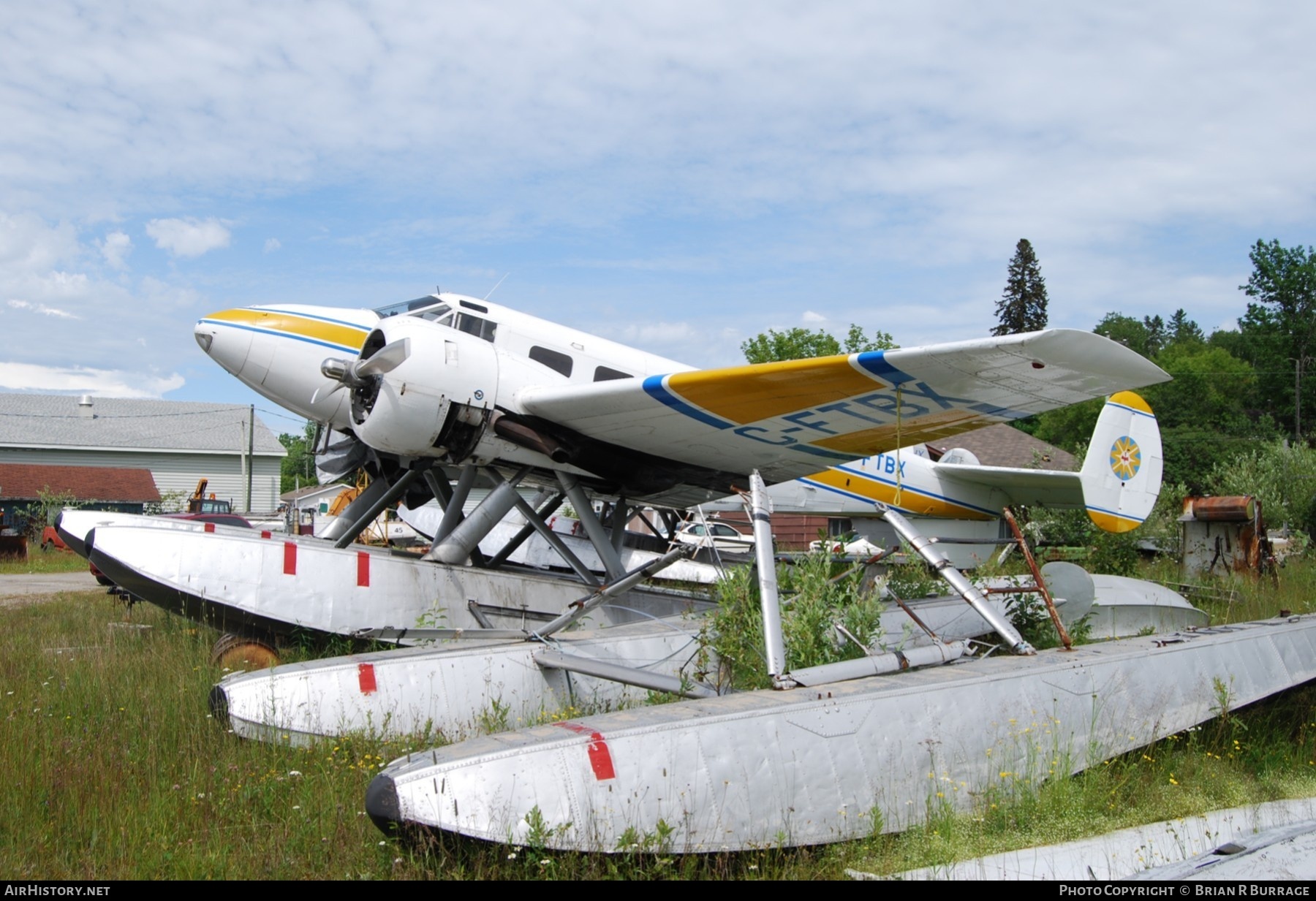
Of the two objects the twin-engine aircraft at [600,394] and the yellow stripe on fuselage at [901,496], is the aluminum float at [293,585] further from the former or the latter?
the yellow stripe on fuselage at [901,496]

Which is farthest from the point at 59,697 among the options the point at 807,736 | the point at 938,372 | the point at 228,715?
the point at 938,372

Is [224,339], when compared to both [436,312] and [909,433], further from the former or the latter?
[909,433]

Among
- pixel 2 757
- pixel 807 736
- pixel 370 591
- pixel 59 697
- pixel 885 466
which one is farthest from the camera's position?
pixel 885 466

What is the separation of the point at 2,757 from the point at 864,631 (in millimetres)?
4412

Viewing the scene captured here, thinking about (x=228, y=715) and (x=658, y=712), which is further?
(x=228, y=715)

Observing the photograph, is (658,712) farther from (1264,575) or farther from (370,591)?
(1264,575)

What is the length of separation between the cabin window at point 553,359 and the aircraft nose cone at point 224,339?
2.61 metres

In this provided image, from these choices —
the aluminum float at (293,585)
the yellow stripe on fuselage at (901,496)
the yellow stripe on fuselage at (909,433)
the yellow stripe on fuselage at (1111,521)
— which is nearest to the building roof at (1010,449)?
the yellow stripe on fuselage at (901,496)

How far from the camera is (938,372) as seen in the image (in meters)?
6.10

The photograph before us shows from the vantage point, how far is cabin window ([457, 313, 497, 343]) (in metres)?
8.48

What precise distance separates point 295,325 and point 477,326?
5.83 ft

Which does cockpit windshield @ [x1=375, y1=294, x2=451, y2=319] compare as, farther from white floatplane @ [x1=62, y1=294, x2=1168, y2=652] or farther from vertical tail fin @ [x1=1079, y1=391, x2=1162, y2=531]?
vertical tail fin @ [x1=1079, y1=391, x2=1162, y2=531]

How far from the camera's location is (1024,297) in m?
64.5

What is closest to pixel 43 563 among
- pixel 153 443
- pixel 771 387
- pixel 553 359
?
pixel 553 359
